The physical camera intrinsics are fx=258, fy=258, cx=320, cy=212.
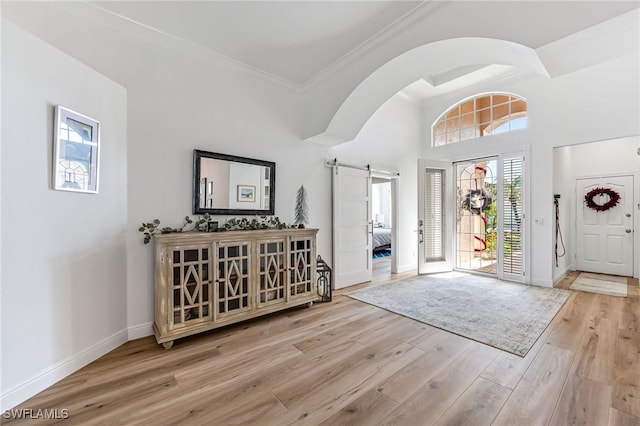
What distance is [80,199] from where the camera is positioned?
6.76ft

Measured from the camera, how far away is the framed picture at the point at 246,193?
317 cm

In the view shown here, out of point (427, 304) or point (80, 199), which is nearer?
point (80, 199)

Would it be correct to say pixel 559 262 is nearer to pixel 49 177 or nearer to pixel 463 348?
pixel 463 348

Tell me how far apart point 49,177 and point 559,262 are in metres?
6.98

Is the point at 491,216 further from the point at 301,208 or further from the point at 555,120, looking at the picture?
the point at 301,208

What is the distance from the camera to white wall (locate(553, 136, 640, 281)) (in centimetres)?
465

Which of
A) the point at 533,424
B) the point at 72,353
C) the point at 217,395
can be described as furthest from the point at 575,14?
the point at 72,353

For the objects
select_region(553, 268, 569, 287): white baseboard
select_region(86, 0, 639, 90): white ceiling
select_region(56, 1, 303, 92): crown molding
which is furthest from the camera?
select_region(553, 268, 569, 287): white baseboard

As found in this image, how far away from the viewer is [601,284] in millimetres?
4262

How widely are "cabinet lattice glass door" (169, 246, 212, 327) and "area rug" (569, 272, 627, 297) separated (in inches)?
210

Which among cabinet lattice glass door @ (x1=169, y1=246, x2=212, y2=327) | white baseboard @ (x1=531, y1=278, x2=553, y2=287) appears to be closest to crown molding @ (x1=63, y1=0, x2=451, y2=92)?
cabinet lattice glass door @ (x1=169, y1=246, x2=212, y2=327)

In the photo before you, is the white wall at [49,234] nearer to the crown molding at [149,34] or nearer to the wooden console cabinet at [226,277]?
the wooden console cabinet at [226,277]

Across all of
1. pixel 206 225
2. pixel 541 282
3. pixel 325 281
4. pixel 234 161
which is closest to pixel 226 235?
pixel 206 225

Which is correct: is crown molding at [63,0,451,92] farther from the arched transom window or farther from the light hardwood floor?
the arched transom window
